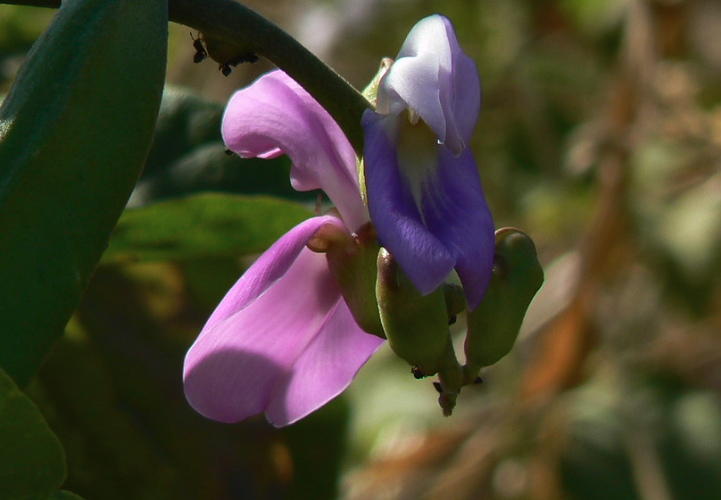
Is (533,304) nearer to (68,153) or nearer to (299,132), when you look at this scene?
(299,132)

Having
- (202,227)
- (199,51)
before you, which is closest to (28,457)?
(199,51)

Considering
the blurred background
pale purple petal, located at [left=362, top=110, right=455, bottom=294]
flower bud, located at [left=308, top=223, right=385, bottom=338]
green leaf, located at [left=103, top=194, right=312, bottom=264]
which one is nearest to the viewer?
pale purple petal, located at [left=362, top=110, right=455, bottom=294]

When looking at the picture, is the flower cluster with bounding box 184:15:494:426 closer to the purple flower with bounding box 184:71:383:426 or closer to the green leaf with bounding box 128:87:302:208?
the purple flower with bounding box 184:71:383:426

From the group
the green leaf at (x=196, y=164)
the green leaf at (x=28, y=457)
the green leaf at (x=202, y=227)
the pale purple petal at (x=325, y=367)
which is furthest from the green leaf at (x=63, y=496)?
the green leaf at (x=196, y=164)


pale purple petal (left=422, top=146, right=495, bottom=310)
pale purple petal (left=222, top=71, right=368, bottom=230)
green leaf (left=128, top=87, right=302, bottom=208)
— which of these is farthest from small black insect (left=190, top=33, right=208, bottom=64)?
green leaf (left=128, top=87, right=302, bottom=208)

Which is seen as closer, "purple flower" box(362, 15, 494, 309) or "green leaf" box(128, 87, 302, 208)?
"purple flower" box(362, 15, 494, 309)

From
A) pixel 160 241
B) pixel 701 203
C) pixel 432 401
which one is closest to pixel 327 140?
pixel 160 241

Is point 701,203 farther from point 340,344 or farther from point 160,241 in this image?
point 340,344

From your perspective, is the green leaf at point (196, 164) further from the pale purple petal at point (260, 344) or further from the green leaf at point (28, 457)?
the green leaf at point (28, 457)
